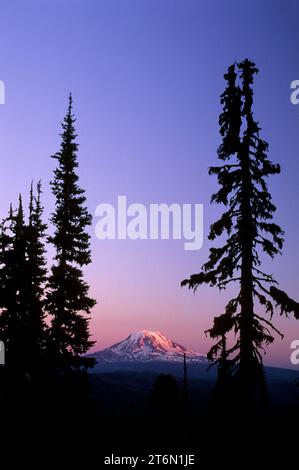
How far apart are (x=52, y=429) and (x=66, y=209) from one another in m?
12.7

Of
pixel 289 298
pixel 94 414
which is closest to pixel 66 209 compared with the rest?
pixel 94 414

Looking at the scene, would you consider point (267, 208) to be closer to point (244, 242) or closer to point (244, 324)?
point (244, 242)

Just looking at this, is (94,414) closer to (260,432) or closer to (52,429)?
(52,429)

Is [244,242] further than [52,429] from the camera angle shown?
No

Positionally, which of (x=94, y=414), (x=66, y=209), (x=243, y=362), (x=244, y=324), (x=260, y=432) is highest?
(x=66, y=209)

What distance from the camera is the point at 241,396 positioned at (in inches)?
609

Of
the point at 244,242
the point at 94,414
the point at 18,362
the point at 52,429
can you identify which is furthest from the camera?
the point at 18,362

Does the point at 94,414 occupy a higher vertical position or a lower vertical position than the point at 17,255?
lower

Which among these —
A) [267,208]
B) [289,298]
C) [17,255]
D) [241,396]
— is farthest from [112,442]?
[17,255]

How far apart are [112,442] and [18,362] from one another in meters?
9.68

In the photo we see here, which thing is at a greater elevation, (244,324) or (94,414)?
(244,324)
